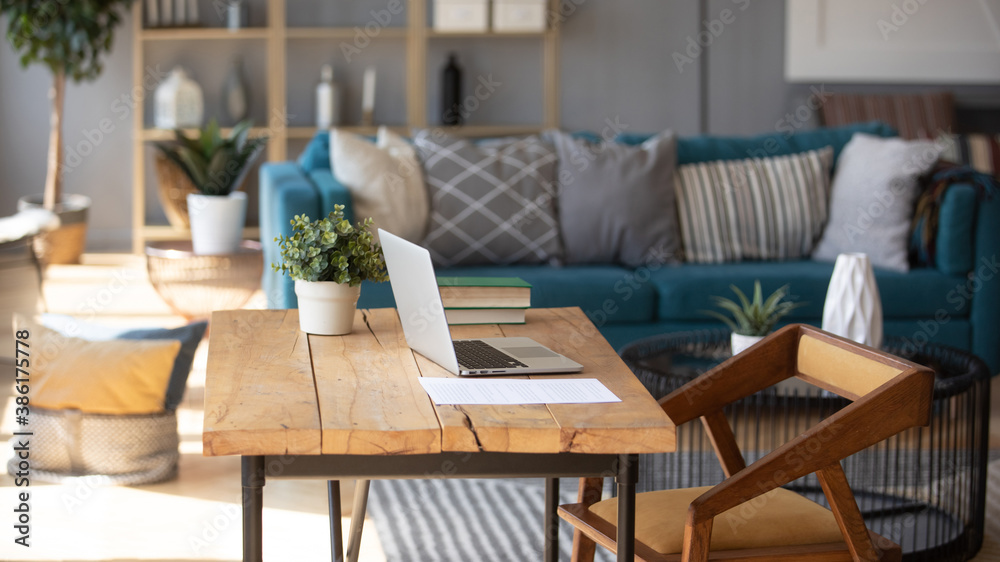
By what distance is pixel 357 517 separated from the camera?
6.34 ft

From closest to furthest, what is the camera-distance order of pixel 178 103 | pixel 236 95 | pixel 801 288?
pixel 801 288
pixel 178 103
pixel 236 95

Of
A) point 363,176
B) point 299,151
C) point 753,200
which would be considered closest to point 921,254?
point 753,200

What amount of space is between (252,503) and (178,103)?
15.1 ft

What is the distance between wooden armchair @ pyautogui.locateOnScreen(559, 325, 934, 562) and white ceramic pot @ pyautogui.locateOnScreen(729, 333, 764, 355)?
64 cm

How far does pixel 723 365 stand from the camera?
1.71 meters

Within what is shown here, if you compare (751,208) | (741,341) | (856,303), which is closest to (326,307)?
(741,341)

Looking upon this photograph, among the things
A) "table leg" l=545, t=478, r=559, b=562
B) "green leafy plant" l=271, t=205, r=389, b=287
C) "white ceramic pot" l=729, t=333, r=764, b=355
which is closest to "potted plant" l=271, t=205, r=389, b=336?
"green leafy plant" l=271, t=205, r=389, b=287

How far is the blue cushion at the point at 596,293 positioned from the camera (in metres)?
3.26

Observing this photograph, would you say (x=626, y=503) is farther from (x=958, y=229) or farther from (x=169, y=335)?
(x=958, y=229)

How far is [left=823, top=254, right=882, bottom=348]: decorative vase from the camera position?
2.40m

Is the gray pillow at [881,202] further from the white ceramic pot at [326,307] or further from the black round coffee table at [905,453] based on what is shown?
the white ceramic pot at [326,307]

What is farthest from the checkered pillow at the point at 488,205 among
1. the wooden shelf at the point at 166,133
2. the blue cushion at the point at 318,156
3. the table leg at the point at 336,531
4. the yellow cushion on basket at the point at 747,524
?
the wooden shelf at the point at 166,133

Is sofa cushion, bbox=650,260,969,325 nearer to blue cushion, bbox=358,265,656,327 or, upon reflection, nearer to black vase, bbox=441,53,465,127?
blue cushion, bbox=358,265,656,327

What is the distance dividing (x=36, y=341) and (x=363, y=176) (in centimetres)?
116
